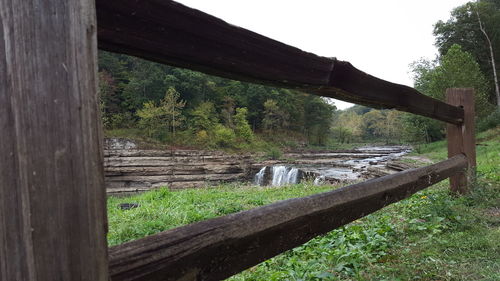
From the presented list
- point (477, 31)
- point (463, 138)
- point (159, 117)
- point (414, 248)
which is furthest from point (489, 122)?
point (159, 117)

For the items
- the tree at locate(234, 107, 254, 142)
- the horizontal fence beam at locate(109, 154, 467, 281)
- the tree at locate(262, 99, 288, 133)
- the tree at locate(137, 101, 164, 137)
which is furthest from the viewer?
the tree at locate(262, 99, 288, 133)

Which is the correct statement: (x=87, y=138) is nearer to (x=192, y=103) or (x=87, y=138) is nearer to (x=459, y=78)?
(x=459, y=78)

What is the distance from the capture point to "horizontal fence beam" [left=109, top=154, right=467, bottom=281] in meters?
0.80

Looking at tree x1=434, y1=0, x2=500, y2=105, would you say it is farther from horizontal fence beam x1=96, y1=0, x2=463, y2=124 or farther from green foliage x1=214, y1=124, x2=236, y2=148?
horizontal fence beam x1=96, y1=0, x2=463, y2=124

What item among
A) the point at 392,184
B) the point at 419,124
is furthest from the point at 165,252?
the point at 419,124

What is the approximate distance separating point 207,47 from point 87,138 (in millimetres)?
477

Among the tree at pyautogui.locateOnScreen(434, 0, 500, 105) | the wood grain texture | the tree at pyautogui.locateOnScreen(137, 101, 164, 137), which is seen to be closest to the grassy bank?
the wood grain texture

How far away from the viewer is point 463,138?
379 centimetres

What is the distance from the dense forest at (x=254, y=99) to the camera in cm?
2564

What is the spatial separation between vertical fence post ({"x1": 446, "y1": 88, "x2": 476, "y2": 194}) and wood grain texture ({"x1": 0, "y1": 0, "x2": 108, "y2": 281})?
13.5 feet

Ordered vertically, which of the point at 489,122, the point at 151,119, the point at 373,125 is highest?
the point at 151,119

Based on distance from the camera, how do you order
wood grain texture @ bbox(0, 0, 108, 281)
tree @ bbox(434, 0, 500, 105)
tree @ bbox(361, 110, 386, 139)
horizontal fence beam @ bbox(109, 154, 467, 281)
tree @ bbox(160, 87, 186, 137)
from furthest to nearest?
1. tree @ bbox(361, 110, 386, 139)
2. tree @ bbox(160, 87, 186, 137)
3. tree @ bbox(434, 0, 500, 105)
4. horizontal fence beam @ bbox(109, 154, 467, 281)
5. wood grain texture @ bbox(0, 0, 108, 281)

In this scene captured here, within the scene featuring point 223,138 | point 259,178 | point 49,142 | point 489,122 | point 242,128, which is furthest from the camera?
point 242,128

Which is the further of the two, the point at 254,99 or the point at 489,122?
the point at 254,99
